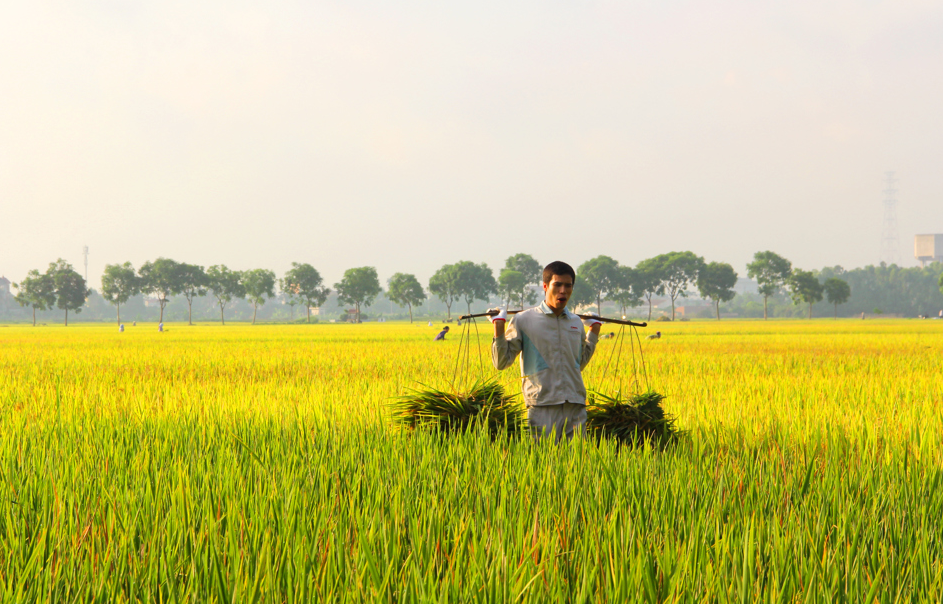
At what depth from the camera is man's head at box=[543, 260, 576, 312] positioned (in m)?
3.73

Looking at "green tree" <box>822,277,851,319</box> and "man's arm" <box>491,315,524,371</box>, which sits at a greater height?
"green tree" <box>822,277,851,319</box>

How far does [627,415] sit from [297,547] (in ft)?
9.08

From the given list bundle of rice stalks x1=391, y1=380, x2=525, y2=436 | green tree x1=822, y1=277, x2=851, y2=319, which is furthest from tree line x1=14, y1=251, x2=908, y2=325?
bundle of rice stalks x1=391, y1=380, x2=525, y2=436

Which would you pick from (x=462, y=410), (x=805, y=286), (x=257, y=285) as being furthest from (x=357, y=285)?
(x=462, y=410)

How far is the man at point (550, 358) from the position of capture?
3898 mm

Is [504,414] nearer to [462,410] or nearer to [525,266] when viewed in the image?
[462,410]

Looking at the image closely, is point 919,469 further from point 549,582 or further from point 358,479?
point 358,479

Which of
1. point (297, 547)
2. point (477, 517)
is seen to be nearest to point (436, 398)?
point (477, 517)

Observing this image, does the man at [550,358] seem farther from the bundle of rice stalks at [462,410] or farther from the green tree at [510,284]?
the green tree at [510,284]

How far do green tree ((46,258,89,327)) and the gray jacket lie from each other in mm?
97943

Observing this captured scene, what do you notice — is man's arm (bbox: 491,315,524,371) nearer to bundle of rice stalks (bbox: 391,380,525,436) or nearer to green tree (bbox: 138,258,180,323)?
bundle of rice stalks (bbox: 391,380,525,436)

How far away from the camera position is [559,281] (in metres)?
3.73

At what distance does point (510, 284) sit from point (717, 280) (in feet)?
114

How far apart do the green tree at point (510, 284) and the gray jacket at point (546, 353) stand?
318 feet
